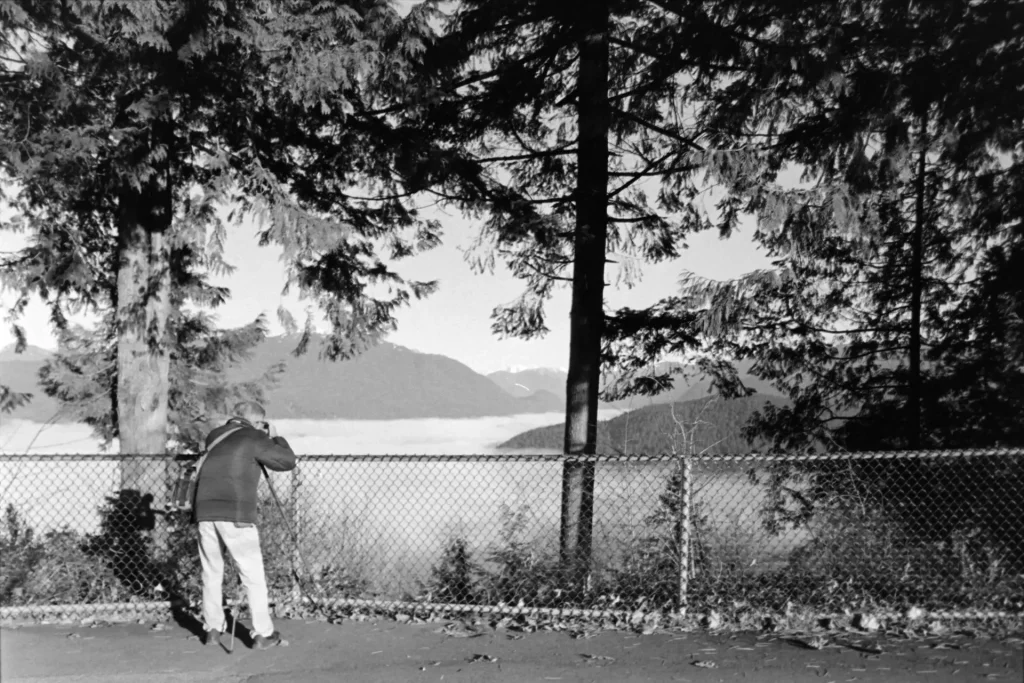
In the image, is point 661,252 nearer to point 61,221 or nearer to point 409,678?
point 409,678

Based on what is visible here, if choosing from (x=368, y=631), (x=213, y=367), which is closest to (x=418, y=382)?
(x=213, y=367)

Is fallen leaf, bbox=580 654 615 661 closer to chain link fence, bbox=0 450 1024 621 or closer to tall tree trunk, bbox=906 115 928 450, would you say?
chain link fence, bbox=0 450 1024 621

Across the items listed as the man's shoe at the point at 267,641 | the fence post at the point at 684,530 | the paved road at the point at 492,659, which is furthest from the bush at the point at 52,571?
the fence post at the point at 684,530

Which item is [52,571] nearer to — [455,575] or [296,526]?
[296,526]

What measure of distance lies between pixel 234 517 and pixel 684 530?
3163 mm

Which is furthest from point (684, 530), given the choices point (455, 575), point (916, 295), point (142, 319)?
point (916, 295)

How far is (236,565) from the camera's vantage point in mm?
5414

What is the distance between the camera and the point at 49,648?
5508 mm

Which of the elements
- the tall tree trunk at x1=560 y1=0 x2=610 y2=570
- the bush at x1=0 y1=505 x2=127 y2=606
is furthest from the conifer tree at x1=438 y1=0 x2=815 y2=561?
the bush at x1=0 y1=505 x2=127 y2=606

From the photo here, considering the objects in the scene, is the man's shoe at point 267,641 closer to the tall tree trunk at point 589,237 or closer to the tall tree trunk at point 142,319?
the tall tree trunk at point 589,237

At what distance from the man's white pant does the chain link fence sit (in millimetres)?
766

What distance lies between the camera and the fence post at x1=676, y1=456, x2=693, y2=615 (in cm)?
589

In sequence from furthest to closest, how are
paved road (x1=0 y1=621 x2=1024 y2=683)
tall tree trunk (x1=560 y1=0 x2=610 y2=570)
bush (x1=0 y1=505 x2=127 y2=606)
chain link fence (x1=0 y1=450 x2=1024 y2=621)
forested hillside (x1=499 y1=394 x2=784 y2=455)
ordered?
tall tree trunk (x1=560 y1=0 x2=610 y2=570)
forested hillside (x1=499 y1=394 x2=784 y2=455)
bush (x1=0 y1=505 x2=127 y2=606)
chain link fence (x1=0 y1=450 x2=1024 y2=621)
paved road (x1=0 y1=621 x2=1024 y2=683)

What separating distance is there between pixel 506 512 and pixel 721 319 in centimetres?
311
